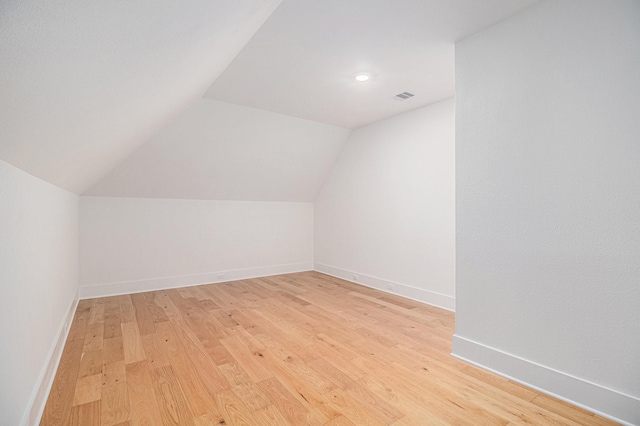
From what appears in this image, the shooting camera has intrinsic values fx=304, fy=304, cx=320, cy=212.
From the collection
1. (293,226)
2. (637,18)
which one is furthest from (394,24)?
(293,226)

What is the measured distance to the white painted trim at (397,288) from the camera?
11.5 ft

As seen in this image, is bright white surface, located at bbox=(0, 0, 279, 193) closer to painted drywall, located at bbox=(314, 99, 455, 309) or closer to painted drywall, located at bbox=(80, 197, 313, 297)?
painted drywall, located at bbox=(80, 197, 313, 297)

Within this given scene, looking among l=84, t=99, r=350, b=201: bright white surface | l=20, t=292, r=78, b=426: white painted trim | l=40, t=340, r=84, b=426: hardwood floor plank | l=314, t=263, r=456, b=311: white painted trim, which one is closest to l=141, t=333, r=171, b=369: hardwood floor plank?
l=40, t=340, r=84, b=426: hardwood floor plank

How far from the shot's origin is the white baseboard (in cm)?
390

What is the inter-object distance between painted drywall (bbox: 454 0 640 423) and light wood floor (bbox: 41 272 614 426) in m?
0.30

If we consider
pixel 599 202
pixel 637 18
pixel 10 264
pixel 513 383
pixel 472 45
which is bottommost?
pixel 513 383

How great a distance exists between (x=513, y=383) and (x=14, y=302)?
277 cm

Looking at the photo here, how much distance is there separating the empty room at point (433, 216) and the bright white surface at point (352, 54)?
0.9 inches

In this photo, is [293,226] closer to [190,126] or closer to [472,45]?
[190,126]

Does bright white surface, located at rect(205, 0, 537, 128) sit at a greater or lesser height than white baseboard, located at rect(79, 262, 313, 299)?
greater

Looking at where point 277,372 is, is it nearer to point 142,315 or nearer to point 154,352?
point 154,352

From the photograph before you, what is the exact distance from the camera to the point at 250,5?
1528mm

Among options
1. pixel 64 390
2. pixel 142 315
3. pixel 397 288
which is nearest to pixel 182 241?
pixel 142 315

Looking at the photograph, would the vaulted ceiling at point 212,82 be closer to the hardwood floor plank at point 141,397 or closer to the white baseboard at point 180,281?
the white baseboard at point 180,281
